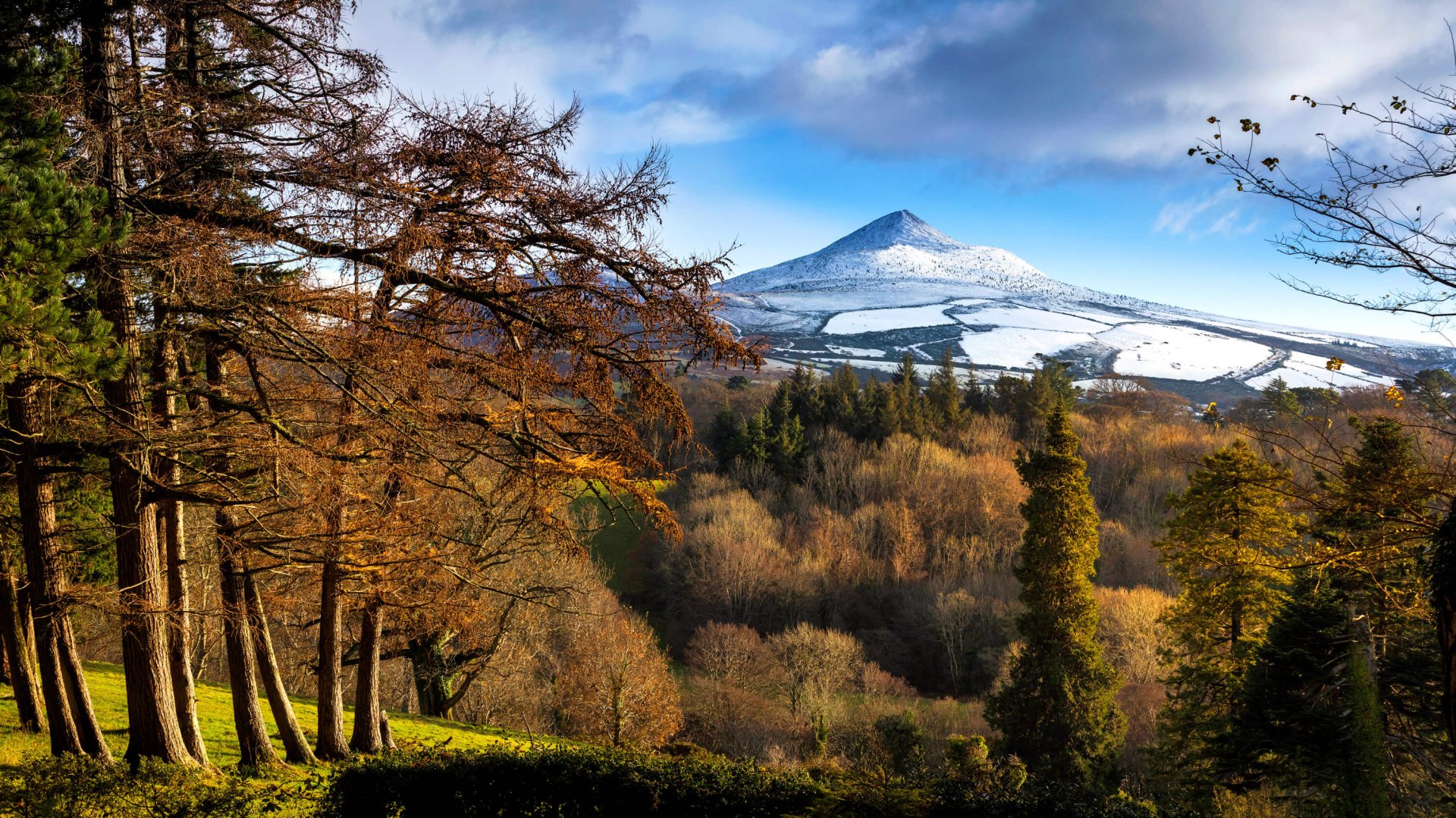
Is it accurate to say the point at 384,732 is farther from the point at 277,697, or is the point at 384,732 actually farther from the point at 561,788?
the point at 561,788

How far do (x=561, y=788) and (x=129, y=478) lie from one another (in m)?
5.07

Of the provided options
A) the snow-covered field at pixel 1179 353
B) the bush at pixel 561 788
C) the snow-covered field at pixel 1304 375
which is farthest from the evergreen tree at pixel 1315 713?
the snow-covered field at pixel 1304 375

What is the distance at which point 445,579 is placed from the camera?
523 inches

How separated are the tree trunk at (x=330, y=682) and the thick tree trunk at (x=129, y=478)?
8.46 ft

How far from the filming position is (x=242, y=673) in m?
9.70

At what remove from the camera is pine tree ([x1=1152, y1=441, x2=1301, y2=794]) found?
16.5 metres

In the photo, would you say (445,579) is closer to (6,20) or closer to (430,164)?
(430,164)

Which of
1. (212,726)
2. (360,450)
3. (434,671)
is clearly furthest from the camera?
(434,671)

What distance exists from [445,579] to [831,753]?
17752 millimetres

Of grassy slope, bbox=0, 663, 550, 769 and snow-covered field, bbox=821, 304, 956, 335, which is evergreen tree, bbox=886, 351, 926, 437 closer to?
grassy slope, bbox=0, 663, 550, 769

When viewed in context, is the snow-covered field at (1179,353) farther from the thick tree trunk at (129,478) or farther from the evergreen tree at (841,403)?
the thick tree trunk at (129,478)

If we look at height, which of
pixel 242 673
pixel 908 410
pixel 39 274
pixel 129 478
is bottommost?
pixel 242 673

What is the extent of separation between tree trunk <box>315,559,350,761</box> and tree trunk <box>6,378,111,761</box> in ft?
8.14

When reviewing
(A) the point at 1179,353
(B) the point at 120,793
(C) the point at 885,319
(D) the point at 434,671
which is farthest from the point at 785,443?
(C) the point at 885,319
